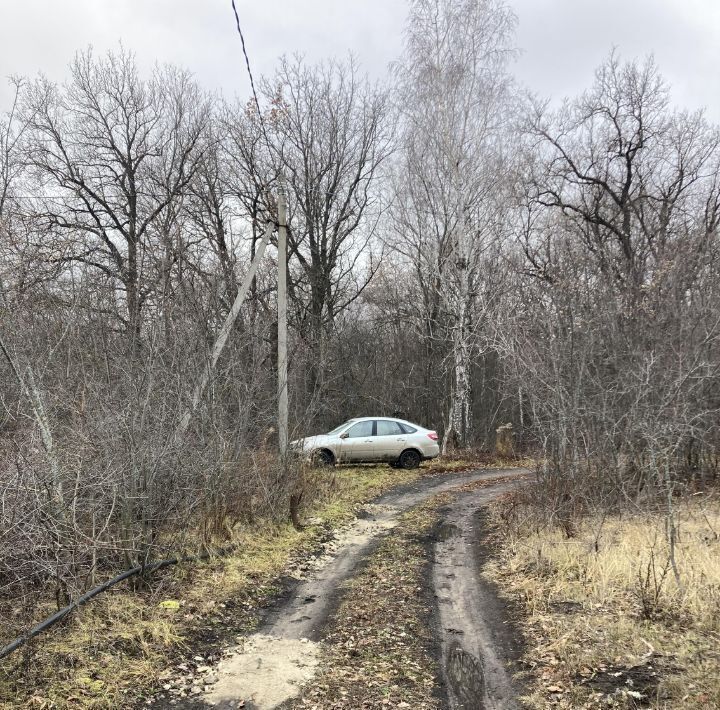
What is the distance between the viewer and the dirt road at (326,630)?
13.2 ft

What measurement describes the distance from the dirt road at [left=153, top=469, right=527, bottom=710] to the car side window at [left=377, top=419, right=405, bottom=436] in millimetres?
6632

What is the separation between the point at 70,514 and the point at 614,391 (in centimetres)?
759

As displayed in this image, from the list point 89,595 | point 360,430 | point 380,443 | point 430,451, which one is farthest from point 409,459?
point 89,595

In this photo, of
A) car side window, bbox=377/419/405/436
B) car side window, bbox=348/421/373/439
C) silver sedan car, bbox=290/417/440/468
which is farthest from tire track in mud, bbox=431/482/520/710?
car side window, bbox=377/419/405/436

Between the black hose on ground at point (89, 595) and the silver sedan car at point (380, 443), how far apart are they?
8187 millimetres

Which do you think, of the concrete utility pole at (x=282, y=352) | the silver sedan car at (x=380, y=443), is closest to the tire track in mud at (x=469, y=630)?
the concrete utility pole at (x=282, y=352)

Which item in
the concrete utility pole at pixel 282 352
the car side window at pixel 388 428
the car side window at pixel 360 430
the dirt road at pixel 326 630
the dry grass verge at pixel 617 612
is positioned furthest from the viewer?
the car side window at pixel 388 428

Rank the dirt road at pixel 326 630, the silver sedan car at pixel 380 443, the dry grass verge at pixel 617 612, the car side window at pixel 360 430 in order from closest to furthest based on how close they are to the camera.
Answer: the dry grass verge at pixel 617 612 → the dirt road at pixel 326 630 → the silver sedan car at pixel 380 443 → the car side window at pixel 360 430

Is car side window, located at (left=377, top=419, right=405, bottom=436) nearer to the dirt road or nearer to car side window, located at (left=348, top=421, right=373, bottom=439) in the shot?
car side window, located at (left=348, top=421, right=373, bottom=439)

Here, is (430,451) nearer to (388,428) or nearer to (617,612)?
(388,428)

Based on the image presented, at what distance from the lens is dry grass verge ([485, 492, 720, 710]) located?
12.6ft

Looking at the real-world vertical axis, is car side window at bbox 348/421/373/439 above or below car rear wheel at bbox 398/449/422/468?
above

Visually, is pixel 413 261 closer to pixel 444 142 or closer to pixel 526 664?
pixel 444 142

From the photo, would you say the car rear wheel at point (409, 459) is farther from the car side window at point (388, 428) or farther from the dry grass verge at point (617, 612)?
the dry grass verge at point (617, 612)
